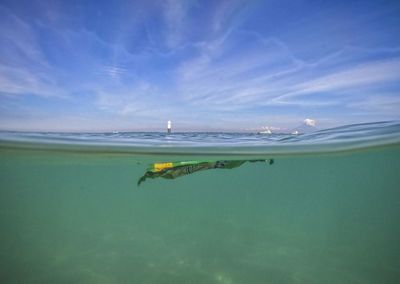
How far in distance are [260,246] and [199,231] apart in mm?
3301

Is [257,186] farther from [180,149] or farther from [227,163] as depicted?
[180,149]

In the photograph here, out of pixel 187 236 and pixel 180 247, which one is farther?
pixel 187 236

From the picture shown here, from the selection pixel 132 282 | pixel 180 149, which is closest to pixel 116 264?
pixel 132 282

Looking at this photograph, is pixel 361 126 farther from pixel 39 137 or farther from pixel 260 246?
pixel 39 137

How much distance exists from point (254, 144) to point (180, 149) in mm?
3899

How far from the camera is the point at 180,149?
1135 centimetres

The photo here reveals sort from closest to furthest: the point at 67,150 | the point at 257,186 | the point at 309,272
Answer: the point at 309,272 < the point at 67,150 < the point at 257,186

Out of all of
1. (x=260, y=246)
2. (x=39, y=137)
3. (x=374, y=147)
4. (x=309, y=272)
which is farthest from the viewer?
(x=374, y=147)

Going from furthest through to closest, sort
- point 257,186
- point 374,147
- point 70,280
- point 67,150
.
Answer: point 257,186
point 374,147
point 67,150
point 70,280

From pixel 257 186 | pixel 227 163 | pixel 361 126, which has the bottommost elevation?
pixel 257 186

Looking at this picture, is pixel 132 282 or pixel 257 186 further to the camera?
pixel 257 186

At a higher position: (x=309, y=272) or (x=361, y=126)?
(x=361, y=126)

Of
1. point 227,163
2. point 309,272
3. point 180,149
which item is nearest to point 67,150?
point 180,149

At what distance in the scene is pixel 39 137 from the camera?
10.2m
